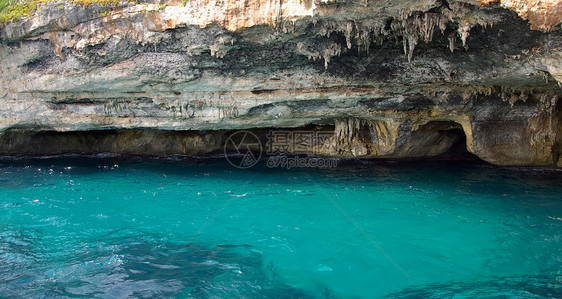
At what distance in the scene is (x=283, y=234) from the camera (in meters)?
9.83

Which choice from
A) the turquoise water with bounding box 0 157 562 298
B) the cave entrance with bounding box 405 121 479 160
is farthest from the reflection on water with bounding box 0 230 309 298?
the cave entrance with bounding box 405 121 479 160

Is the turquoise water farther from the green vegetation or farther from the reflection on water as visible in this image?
the green vegetation

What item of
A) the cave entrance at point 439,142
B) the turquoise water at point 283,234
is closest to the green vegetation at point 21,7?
the turquoise water at point 283,234

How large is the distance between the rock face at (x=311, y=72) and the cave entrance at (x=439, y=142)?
0.21 ft

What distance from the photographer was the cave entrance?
1605cm

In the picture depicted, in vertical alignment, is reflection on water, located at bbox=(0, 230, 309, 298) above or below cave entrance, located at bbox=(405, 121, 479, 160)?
below

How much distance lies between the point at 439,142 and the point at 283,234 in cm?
1007

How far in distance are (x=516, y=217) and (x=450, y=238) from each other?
96.1 inches

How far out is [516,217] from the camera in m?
10.5

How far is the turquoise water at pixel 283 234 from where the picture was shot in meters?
7.70

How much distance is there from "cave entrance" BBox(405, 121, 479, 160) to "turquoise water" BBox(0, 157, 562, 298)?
1812mm

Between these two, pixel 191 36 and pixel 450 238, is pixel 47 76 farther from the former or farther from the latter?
pixel 450 238

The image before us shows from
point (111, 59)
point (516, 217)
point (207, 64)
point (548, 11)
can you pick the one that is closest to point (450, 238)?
point (516, 217)

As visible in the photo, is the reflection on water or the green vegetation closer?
the reflection on water
